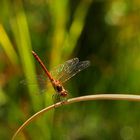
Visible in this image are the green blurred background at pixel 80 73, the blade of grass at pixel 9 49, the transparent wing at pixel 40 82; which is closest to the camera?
the transparent wing at pixel 40 82

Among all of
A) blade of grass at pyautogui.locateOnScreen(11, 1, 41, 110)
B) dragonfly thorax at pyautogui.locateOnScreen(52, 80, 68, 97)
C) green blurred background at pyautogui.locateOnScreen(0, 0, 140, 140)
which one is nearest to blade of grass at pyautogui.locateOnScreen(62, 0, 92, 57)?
green blurred background at pyautogui.locateOnScreen(0, 0, 140, 140)

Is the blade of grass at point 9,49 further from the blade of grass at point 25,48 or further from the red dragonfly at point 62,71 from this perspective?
the red dragonfly at point 62,71

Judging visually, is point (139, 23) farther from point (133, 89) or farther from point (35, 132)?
point (35, 132)

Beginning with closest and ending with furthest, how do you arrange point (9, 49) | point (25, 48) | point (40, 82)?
1. point (40, 82)
2. point (25, 48)
3. point (9, 49)

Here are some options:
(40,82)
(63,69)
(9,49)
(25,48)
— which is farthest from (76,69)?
(9,49)

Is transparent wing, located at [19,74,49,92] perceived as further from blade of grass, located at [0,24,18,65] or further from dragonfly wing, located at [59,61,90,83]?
blade of grass, located at [0,24,18,65]

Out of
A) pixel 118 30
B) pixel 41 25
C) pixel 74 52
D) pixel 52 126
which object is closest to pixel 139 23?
pixel 118 30

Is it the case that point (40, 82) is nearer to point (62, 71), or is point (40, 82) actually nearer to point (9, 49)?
point (62, 71)

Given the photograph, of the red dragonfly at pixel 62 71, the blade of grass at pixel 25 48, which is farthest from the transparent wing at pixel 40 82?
the blade of grass at pixel 25 48

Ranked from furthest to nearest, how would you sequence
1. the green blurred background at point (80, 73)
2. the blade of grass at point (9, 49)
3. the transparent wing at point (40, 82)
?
the blade of grass at point (9, 49), the green blurred background at point (80, 73), the transparent wing at point (40, 82)
